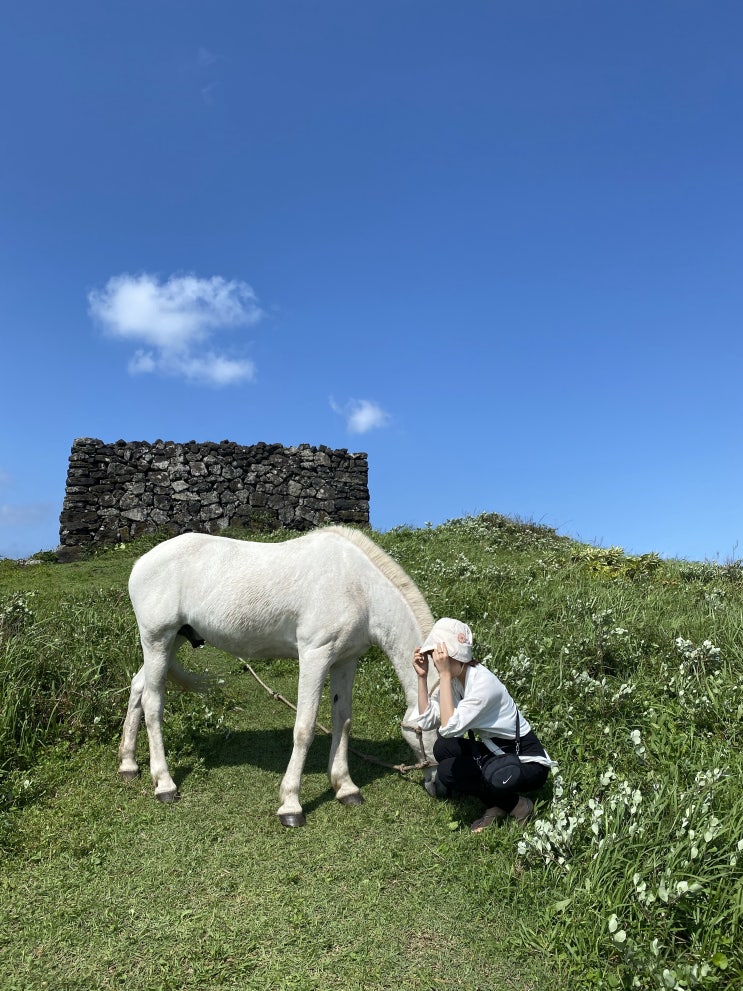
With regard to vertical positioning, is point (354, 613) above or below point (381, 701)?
above

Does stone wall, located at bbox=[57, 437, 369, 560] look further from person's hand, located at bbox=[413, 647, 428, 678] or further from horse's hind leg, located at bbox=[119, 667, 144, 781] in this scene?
person's hand, located at bbox=[413, 647, 428, 678]

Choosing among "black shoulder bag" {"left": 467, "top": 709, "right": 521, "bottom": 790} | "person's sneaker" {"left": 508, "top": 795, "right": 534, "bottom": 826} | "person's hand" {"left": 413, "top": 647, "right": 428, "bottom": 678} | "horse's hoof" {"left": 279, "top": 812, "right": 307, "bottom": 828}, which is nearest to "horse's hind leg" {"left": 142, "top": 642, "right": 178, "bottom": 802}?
"horse's hoof" {"left": 279, "top": 812, "right": 307, "bottom": 828}

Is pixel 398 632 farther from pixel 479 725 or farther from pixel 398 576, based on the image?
pixel 479 725

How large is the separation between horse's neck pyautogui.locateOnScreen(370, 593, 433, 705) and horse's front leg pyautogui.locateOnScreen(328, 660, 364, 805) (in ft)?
1.98

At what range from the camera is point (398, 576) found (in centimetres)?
604

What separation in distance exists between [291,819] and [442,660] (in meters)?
2.07

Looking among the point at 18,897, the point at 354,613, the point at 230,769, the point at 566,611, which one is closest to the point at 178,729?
the point at 230,769

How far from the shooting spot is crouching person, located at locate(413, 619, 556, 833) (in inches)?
197

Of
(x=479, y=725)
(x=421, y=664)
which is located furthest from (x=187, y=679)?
(x=479, y=725)

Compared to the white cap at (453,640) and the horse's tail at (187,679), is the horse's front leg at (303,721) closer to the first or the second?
the white cap at (453,640)

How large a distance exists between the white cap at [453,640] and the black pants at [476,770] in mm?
872

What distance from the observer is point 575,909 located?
14.6ft

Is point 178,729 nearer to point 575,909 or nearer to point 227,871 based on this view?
point 227,871

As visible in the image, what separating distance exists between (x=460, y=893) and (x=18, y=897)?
3.41 meters
